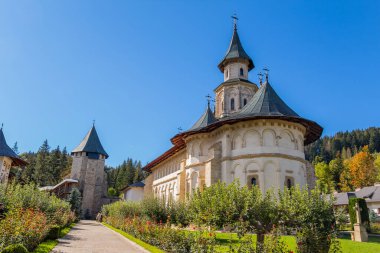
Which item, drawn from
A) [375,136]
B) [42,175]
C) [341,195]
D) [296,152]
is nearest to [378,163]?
[341,195]

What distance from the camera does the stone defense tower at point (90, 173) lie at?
49.5 m

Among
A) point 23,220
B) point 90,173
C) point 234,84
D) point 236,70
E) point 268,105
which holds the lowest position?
point 23,220

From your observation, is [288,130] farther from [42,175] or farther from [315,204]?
[42,175]

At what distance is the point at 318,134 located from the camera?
24.3 metres

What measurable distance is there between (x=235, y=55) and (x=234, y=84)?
3481mm

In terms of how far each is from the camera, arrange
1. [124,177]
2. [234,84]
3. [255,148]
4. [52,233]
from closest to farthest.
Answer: [52,233] < [255,148] < [234,84] < [124,177]

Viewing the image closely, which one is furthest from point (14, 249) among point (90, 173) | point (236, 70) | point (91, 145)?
point (91, 145)

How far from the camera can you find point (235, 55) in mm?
33344

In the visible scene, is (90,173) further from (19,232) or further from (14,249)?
(14,249)

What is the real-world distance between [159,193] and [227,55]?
18.9 m

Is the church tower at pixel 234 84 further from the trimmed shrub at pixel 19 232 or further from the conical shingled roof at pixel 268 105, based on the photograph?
the trimmed shrub at pixel 19 232

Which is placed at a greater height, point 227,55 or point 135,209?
point 227,55

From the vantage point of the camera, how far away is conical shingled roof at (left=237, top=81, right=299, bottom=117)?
69.0 feet

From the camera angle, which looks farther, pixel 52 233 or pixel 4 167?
pixel 4 167
